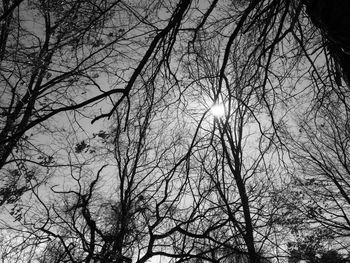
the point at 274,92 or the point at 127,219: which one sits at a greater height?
the point at 274,92

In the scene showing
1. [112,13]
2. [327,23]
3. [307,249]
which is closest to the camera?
[327,23]

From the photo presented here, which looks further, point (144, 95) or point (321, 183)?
point (321, 183)

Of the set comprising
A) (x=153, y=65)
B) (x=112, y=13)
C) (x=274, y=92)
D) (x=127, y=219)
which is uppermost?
(x=112, y=13)

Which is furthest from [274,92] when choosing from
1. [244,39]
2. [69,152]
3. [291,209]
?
[291,209]

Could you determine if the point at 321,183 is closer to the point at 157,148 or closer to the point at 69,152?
the point at 157,148

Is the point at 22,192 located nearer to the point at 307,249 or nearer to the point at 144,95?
the point at 144,95

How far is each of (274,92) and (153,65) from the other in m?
1.46

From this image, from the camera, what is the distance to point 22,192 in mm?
4492

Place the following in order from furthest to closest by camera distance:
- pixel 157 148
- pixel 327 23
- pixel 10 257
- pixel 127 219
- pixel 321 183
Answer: pixel 321 183
pixel 157 148
pixel 127 219
pixel 10 257
pixel 327 23

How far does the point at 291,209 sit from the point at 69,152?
728 cm

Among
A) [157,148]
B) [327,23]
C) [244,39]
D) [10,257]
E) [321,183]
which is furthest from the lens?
[321,183]

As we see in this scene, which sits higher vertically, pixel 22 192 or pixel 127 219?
pixel 22 192

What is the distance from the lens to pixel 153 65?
275 cm

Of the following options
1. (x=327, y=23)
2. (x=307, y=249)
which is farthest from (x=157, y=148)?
(x=307, y=249)
